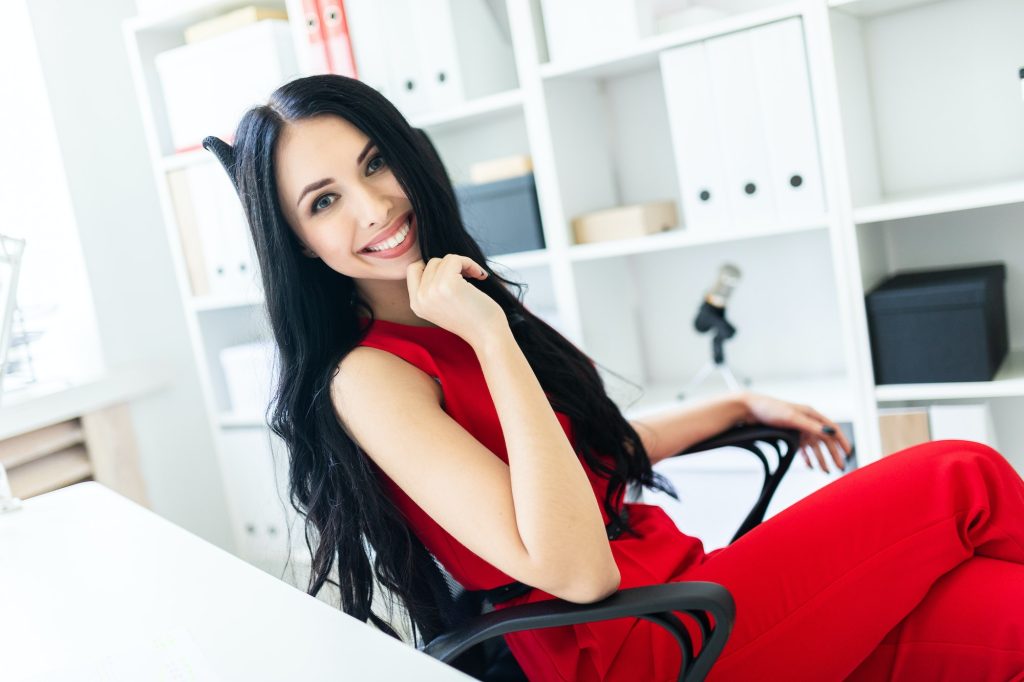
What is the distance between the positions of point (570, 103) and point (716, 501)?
3.38ft

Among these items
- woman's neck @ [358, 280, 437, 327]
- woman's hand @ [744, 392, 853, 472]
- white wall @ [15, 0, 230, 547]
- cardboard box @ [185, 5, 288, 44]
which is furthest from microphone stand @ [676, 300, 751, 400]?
white wall @ [15, 0, 230, 547]

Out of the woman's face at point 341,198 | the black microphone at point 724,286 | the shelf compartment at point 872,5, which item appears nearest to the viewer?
the woman's face at point 341,198

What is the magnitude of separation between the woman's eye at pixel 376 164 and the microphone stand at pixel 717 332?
1.10m

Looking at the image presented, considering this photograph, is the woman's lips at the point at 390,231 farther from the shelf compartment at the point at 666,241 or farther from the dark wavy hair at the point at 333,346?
the shelf compartment at the point at 666,241

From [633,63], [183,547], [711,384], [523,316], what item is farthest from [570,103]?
[183,547]

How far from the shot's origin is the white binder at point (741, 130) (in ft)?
6.42

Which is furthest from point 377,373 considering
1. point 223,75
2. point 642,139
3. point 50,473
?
point 50,473

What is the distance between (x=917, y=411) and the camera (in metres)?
1.94

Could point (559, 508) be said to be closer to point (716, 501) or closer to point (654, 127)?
point (716, 501)

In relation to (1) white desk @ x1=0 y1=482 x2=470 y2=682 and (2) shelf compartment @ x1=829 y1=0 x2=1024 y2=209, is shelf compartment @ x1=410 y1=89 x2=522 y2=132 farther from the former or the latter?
(1) white desk @ x1=0 y1=482 x2=470 y2=682

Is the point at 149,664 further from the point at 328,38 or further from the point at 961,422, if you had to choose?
the point at 328,38

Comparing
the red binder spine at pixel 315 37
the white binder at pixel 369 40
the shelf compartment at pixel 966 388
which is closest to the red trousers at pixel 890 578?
the shelf compartment at pixel 966 388

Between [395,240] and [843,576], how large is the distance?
28.9 inches

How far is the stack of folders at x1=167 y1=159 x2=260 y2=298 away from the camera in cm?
271
